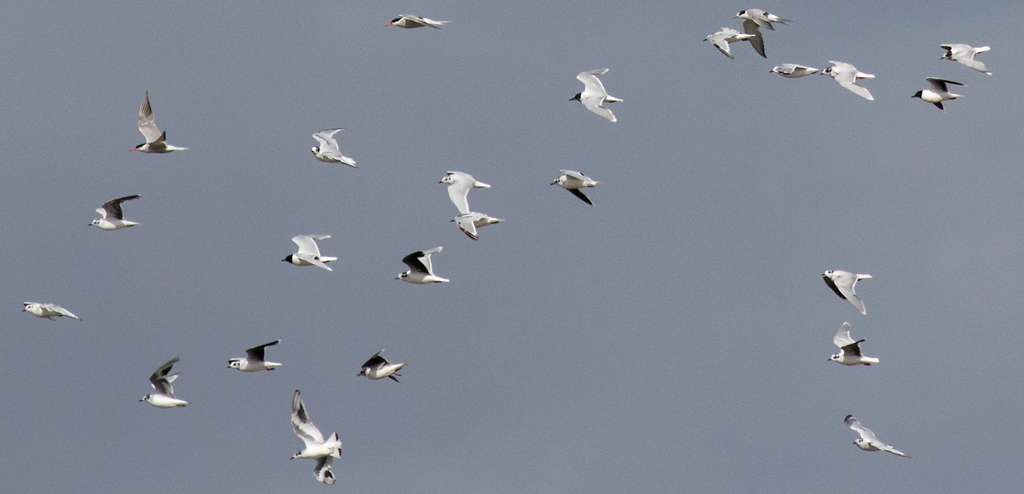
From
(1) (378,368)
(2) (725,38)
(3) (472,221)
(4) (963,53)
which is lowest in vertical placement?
(1) (378,368)

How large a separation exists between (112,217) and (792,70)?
50.9ft

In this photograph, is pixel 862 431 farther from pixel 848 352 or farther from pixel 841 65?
pixel 841 65

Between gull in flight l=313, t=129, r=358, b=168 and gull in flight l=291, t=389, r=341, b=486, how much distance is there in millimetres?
5330

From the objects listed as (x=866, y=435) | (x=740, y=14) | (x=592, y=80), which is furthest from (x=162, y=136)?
(x=866, y=435)

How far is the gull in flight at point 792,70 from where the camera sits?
35.2m

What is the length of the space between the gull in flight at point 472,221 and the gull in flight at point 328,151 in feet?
12.8

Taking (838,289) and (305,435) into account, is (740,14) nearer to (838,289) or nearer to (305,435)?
(838,289)

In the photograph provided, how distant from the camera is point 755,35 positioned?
3712 cm

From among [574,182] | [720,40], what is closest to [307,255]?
[574,182]

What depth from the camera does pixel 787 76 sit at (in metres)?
35.6

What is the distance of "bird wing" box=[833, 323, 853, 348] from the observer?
3469 cm

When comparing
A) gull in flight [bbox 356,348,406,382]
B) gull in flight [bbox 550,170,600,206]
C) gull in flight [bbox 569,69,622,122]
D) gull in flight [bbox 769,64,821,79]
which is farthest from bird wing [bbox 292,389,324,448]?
gull in flight [bbox 769,64,821,79]

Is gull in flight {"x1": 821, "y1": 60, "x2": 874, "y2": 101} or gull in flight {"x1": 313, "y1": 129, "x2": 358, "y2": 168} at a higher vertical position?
gull in flight {"x1": 821, "y1": 60, "x2": 874, "y2": 101}

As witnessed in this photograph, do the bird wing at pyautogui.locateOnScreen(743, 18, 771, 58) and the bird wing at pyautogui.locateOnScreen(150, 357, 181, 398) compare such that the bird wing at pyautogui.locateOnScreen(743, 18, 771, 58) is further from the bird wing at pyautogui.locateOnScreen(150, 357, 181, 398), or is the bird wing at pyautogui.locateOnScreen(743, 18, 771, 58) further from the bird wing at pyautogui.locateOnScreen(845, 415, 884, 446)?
the bird wing at pyautogui.locateOnScreen(150, 357, 181, 398)
